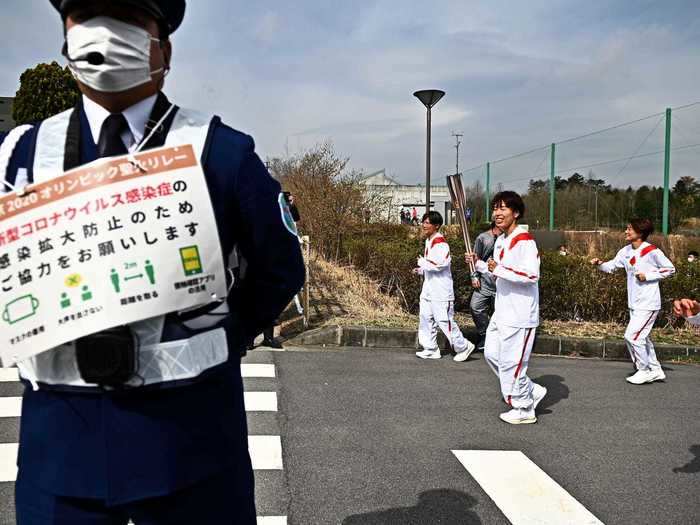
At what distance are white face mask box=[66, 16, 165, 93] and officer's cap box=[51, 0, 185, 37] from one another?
5cm

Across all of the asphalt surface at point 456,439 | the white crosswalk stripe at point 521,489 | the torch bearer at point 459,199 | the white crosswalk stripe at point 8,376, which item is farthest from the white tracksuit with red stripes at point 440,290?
the white crosswalk stripe at point 8,376

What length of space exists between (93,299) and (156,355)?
0.65 feet

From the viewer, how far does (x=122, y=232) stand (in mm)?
1562

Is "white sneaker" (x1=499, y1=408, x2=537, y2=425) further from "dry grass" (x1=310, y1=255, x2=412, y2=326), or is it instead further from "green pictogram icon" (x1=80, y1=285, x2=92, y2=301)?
"green pictogram icon" (x1=80, y1=285, x2=92, y2=301)

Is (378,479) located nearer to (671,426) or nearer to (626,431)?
(626,431)

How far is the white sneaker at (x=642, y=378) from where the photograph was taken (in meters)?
7.35

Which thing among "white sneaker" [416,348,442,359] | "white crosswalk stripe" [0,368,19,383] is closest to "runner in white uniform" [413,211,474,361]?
"white sneaker" [416,348,442,359]

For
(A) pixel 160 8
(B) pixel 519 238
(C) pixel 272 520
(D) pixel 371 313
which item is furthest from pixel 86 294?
(D) pixel 371 313

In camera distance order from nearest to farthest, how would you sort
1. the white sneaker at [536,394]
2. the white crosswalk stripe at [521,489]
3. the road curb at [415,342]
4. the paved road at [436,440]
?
the white crosswalk stripe at [521,489], the paved road at [436,440], the white sneaker at [536,394], the road curb at [415,342]

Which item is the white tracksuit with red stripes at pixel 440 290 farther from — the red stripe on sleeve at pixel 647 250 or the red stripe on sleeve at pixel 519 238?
the red stripe on sleeve at pixel 519 238

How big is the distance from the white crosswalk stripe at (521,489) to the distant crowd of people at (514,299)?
98cm

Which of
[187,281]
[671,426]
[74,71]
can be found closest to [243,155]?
[187,281]

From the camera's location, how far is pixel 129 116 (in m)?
1.67

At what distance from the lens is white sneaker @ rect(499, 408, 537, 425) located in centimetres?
567
